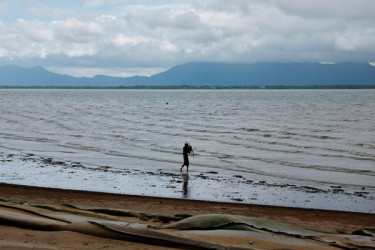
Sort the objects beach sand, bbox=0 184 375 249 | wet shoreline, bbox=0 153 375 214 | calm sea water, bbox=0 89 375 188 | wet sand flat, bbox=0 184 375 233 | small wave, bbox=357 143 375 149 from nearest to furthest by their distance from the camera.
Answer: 1. beach sand, bbox=0 184 375 249
2. wet sand flat, bbox=0 184 375 233
3. wet shoreline, bbox=0 153 375 214
4. calm sea water, bbox=0 89 375 188
5. small wave, bbox=357 143 375 149

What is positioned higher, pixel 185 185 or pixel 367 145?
pixel 367 145

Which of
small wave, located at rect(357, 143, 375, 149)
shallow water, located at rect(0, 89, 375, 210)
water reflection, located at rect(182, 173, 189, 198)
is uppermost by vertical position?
small wave, located at rect(357, 143, 375, 149)

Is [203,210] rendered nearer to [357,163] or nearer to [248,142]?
[357,163]

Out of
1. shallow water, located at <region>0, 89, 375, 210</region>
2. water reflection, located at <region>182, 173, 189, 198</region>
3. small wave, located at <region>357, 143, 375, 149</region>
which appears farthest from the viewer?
small wave, located at <region>357, 143, 375, 149</region>

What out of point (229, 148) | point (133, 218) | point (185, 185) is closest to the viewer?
point (133, 218)

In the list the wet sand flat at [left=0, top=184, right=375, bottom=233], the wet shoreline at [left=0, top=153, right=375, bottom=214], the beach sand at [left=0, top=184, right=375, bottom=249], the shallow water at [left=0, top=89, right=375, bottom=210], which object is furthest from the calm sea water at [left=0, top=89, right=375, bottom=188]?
the beach sand at [left=0, top=184, right=375, bottom=249]

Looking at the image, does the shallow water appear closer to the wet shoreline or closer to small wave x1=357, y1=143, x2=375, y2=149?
small wave x1=357, y1=143, x2=375, y2=149

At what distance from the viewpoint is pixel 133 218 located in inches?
489

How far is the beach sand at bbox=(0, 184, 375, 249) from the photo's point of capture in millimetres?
8203

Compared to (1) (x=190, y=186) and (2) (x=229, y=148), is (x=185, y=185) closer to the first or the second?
(1) (x=190, y=186)

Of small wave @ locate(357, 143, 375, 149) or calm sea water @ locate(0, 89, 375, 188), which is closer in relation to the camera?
calm sea water @ locate(0, 89, 375, 188)

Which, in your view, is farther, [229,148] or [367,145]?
[367,145]

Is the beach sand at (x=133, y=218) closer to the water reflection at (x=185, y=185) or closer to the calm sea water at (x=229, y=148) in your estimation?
the water reflection at (x=185, y=185)

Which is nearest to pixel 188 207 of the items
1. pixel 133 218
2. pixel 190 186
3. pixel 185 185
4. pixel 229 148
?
pixel 133 218
